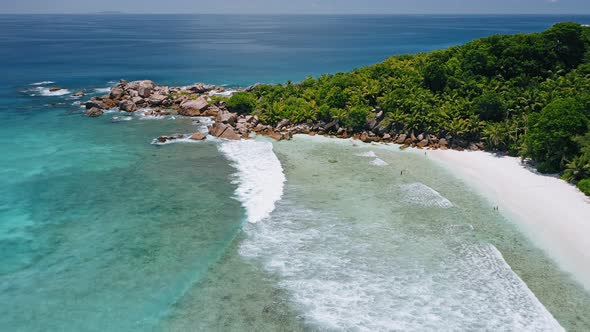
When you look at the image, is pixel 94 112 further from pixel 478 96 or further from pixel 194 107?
pixel 478 96

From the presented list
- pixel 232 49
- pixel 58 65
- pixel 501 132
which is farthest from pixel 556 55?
pixel 232 49

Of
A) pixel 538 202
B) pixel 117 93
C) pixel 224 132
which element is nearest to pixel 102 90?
pixel 117 93

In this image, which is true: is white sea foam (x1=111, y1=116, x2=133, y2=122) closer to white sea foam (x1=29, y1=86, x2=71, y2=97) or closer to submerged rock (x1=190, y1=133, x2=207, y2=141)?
submerged rock (x1=190, y1=133, x2=207, y2=141)

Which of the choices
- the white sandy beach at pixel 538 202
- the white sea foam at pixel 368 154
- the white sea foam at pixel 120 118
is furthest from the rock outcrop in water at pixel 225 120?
the white sandy beach at pixel 538 202

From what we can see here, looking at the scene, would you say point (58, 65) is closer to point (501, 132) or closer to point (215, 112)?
point (215, 112)

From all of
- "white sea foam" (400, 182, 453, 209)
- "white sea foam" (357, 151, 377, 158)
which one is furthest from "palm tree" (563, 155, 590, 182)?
"white sea foam" (357, 151, 377, 158)
